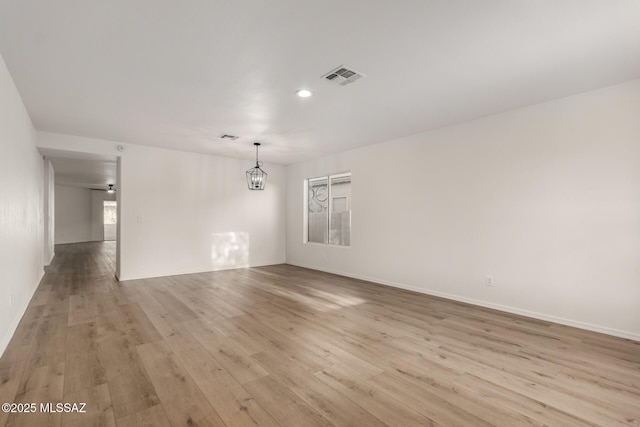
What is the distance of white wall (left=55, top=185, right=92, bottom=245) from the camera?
12.4 metres

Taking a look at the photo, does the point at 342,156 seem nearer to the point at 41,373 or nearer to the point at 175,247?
the point at 175,247

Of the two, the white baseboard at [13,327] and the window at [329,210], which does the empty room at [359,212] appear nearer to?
the white baseboard at [13,327]

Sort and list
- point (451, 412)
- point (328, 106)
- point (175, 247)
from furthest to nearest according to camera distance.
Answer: point (175, 247) < point (328, 106) < point (451, 412)

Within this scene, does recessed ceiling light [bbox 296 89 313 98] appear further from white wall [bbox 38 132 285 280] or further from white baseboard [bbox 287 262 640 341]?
white wall [bbox 38 132 285 280]

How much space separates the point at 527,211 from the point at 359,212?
2.81 metres

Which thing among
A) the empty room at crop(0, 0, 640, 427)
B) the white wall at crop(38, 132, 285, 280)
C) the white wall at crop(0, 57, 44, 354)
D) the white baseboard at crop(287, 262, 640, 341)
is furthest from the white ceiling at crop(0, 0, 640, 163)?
the white baseboard at crop(287, 262, 640, 341)

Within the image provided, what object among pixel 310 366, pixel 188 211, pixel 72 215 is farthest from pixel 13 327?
pixel 72 215

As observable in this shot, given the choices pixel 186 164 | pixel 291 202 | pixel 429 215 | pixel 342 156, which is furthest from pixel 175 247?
pixel 429 215

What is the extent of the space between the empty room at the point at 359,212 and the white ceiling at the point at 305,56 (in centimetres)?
2

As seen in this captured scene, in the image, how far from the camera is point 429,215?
4734mm

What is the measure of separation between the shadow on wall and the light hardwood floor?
2425mm

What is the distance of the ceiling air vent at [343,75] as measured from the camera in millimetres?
2773

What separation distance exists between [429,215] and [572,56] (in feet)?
8.52

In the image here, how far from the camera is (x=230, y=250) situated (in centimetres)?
685
